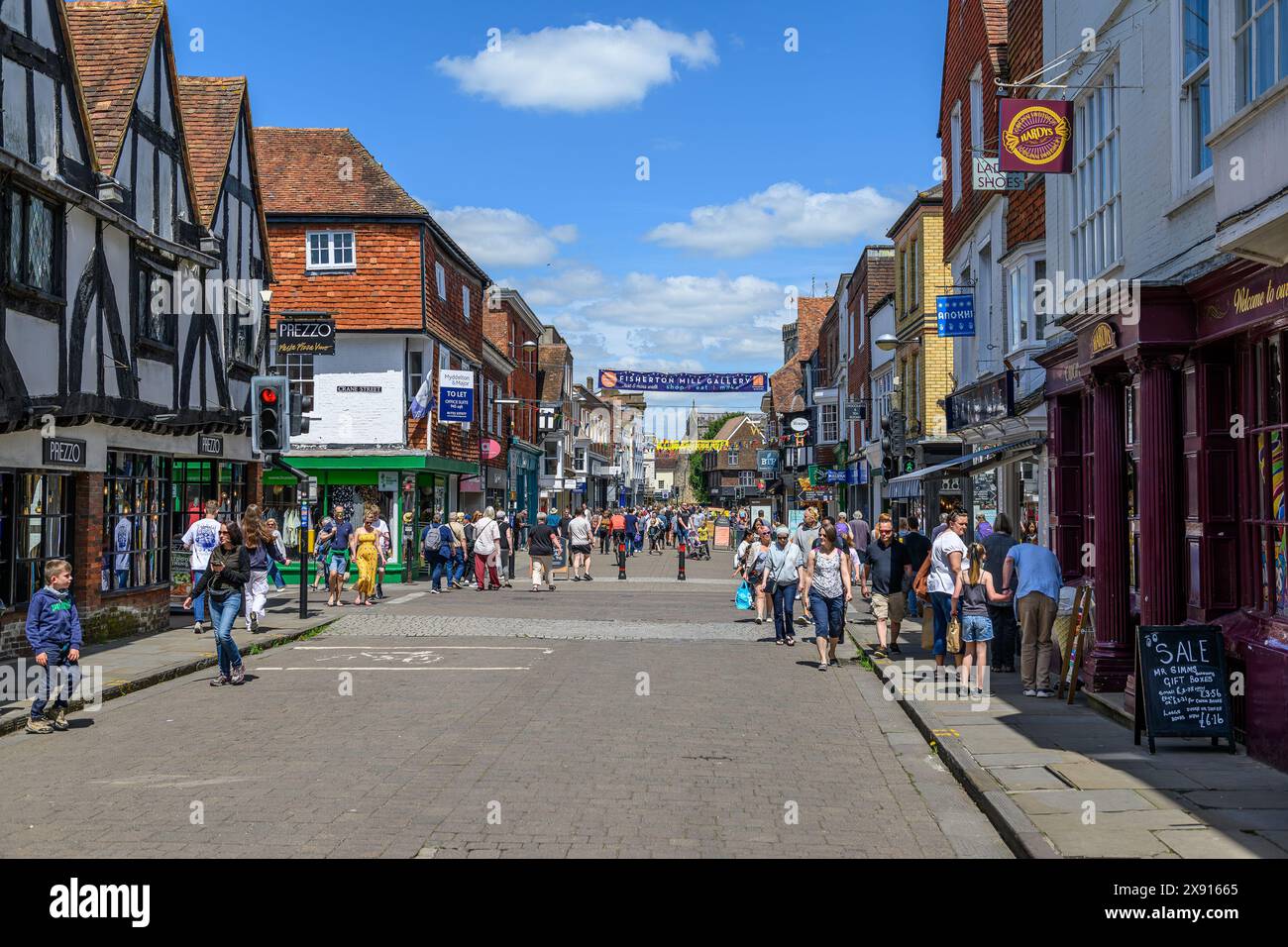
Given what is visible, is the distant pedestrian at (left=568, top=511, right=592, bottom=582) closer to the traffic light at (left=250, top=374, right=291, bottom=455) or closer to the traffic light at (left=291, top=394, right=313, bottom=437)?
the traffic light at (left=291, top=394, right=313, bottom=437)

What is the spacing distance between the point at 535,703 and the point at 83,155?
32.4 ft

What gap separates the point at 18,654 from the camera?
14.7m

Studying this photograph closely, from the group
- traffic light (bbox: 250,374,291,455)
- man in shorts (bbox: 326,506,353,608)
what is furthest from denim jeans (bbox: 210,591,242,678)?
man in shorts (bbox: 326,506,353,608)

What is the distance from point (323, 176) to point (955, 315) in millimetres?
18375

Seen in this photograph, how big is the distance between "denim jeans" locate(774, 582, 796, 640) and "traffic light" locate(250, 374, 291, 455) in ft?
25.9

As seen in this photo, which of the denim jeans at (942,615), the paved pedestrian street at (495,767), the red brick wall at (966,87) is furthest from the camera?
the red brick wall at (966,87)

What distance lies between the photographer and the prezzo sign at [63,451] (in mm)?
14938

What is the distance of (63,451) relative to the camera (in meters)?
15.3

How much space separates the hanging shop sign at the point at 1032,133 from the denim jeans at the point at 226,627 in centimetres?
983

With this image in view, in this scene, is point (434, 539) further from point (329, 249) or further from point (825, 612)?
point (825, 612)

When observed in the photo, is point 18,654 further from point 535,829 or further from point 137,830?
point 535,829

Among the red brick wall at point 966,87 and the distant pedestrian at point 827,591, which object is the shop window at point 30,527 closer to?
the distant pedestrian at point 827,591

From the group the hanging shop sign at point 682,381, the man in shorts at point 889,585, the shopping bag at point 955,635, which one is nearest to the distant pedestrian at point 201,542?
the man in shorts at point 889,585
